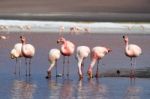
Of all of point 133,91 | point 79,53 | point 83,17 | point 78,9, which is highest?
point 78,9

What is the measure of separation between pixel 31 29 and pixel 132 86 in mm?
20608

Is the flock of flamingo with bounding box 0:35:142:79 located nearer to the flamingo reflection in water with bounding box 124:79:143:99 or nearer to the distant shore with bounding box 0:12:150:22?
the flamingo reflection in water with bounding box 124:79:143:99

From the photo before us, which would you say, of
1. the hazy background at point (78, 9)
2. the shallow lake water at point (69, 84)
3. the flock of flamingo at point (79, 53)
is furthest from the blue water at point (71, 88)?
the hazy background at point (78, 9)

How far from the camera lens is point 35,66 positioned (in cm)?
1989

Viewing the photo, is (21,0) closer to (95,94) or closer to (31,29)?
(31,29)

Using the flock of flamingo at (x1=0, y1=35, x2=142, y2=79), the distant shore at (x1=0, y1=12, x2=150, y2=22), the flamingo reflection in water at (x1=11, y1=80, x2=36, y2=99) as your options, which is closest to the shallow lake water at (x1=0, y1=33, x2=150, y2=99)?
the flamingo reflection in water at (x1=11, y1=80, x2=36, y2=99)

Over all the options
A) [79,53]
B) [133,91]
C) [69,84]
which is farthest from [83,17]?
[133,91]

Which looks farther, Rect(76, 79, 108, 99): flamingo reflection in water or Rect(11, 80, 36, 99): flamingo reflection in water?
Rect(76, 79, 108, 99): flamingo reflection in water

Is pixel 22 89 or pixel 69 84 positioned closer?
pixel 22 89

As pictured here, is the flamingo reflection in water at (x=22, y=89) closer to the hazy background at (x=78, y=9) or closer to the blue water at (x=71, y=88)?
the blue water at (x=71, y=88)

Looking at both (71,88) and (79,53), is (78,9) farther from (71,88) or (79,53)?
(71,88)

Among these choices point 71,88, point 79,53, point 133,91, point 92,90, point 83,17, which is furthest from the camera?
point 83,17

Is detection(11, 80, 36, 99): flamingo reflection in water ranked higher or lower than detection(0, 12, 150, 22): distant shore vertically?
lower

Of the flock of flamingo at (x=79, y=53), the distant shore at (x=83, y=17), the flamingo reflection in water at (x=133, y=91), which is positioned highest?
the distant shore at (x=83, y=17)
